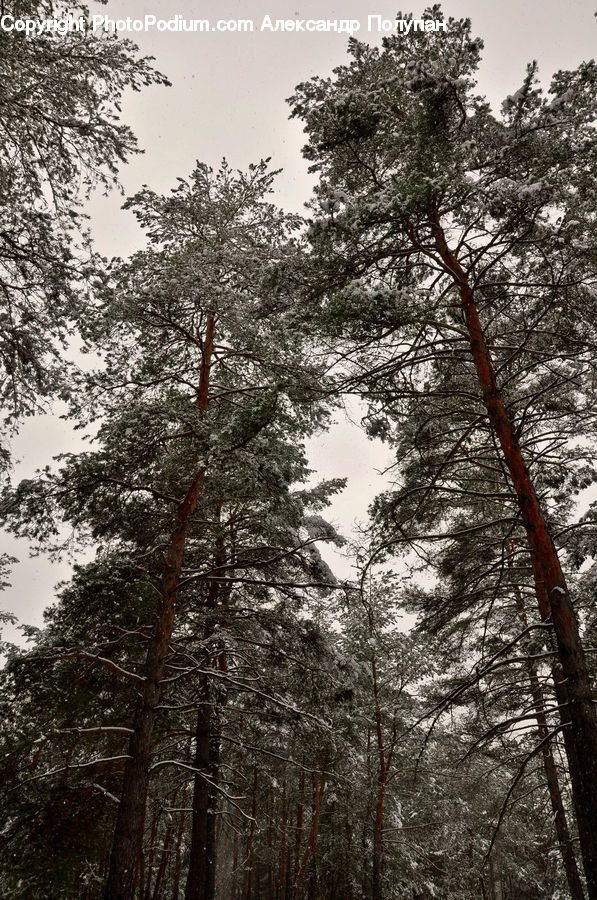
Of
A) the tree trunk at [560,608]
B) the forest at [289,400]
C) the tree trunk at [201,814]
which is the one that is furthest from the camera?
the tree trunk at [201,814]

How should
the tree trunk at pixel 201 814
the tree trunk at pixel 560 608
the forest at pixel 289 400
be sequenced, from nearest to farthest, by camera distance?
the tree trunk at pixel 560 608 < the forest at pixel 289 400 < the tree trunk at pixel 201 814

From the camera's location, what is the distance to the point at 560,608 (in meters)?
4.76

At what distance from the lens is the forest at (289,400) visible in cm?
532

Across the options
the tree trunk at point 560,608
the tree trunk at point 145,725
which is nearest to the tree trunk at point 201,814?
the tree trunk at point 145,725

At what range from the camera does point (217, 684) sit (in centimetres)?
732

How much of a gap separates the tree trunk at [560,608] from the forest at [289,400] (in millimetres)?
30

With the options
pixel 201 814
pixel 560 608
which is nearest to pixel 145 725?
pixel 201 814

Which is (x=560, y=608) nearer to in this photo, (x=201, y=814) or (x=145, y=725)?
(x=145, y=725)

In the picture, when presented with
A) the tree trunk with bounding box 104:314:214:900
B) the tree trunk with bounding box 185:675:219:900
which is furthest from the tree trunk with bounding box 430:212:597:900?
the tree trunk with bounding box 185:675:219:900

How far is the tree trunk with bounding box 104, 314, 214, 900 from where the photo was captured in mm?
5988

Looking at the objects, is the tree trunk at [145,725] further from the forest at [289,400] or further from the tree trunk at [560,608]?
the tree trunk at [560,608]

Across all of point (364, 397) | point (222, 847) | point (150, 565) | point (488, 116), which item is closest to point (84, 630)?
point (150, 565)

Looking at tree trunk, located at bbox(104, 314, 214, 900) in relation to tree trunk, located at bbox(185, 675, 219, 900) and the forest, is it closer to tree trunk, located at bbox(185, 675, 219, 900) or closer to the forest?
the forest

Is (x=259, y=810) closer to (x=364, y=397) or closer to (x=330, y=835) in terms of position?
(x=330, y=835)
